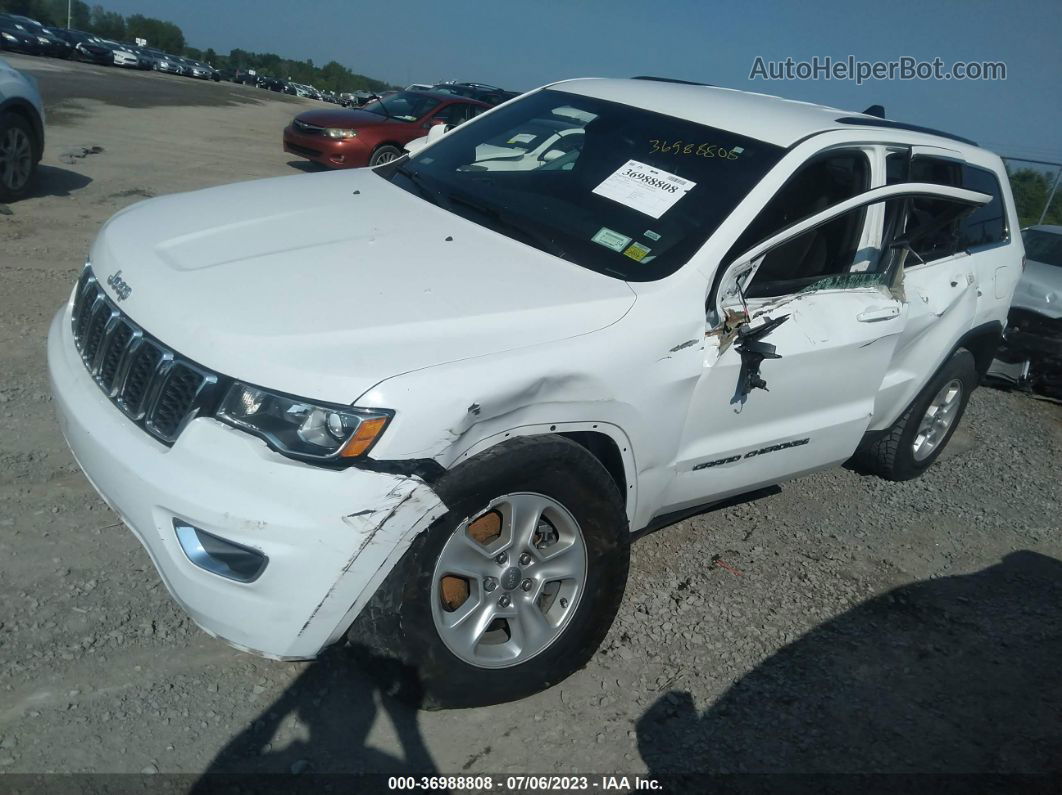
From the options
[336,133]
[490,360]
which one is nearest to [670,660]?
[490,360]

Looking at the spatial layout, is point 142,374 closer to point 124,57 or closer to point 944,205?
point 944,205

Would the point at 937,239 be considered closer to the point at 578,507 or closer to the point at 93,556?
the point at 578,507

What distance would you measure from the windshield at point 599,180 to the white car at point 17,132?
520 cm

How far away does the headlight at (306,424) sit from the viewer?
2.45m

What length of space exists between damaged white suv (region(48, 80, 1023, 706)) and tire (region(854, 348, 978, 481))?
0.56 metres

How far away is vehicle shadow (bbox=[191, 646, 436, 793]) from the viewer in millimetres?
2643

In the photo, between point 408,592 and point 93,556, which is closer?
point 408,592

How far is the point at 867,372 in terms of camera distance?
4.00 m

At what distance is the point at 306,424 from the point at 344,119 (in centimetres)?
1191

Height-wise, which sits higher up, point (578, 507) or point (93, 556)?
point (578, 507)

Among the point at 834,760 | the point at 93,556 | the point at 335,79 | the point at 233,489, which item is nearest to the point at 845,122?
the point at 834,760

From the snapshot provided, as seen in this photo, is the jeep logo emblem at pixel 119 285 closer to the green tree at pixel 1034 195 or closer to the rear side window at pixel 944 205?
the rear side window at pixel 944 205

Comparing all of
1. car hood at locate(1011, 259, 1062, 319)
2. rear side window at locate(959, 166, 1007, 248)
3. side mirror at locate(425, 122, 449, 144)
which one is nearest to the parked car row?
side mirror at locate(425, 122, 449, 144)

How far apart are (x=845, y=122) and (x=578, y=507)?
231cm
